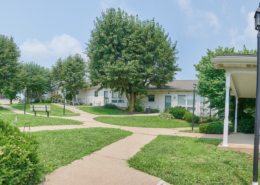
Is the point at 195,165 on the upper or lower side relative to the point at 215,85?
lower

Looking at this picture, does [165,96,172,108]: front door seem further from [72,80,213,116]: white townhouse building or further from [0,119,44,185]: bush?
[0,119,44,185]: bush

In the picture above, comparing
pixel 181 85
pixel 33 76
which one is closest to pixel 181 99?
pixel 181 85

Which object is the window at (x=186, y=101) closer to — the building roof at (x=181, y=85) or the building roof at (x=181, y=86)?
the building roof at (x=181, y=86)

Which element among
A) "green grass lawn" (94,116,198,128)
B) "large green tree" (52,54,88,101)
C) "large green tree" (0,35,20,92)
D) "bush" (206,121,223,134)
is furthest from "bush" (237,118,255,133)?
"large green tree" (52,54,88,101)

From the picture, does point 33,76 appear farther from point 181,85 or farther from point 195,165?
point 195,165

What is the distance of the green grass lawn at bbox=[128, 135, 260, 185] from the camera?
3.75m

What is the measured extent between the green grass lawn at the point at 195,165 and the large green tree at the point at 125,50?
Result: 492 inches

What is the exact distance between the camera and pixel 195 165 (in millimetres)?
4473

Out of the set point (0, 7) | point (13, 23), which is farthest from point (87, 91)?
point (0, 7)

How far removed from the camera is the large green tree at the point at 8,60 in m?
22.4

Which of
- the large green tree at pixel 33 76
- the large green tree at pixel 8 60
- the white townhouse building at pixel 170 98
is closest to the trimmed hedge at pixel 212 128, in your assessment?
the white townhouse building at pixel 170 98

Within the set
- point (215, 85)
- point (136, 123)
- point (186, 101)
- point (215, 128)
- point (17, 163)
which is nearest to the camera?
point (17, 163)

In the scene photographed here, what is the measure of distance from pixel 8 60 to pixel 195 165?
25.2 meters

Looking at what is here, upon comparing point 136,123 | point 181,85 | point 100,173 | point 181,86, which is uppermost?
point 181,85
